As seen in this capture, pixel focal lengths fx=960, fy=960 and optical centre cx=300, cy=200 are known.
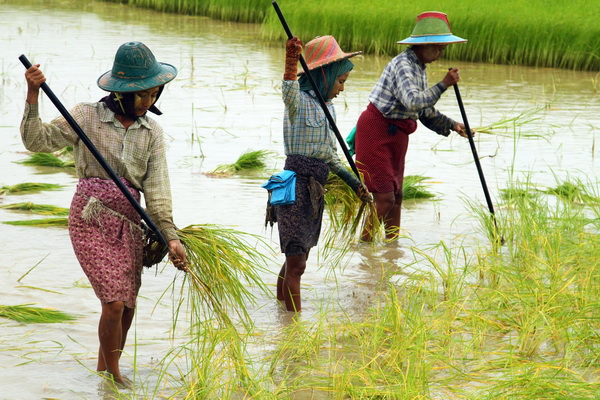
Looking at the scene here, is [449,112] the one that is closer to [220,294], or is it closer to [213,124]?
[213,124]

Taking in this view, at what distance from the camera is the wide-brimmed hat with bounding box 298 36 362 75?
421 cm

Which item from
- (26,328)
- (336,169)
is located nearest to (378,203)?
(336,169)

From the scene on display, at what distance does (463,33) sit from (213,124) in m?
5.56

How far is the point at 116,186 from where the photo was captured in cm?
341

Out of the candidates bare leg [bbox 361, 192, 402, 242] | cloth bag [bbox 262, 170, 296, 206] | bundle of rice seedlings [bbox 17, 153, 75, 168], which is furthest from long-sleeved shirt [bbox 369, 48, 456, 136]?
bundle of rice seedlings [bbox 17, 153, 75, 168]

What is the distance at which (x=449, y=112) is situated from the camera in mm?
10031

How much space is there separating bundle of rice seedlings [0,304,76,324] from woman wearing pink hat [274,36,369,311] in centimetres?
99

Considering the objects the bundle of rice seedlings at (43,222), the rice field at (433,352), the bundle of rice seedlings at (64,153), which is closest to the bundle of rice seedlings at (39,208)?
the bundle of rice seedlings at (43,222)

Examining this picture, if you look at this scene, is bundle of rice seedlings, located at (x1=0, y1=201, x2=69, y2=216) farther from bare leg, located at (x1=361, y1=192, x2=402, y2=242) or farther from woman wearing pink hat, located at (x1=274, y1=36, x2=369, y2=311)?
woman wearing pink hat, located at (x1=274, y1=36, x2=369, y2=311)

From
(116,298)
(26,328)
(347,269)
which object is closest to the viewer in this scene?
(116,298)

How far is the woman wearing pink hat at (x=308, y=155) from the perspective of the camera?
4.20 m

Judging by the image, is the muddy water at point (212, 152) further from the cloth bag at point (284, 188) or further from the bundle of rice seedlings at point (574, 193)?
the cloth bag at point (284, 188)

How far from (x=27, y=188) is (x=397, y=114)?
270cm

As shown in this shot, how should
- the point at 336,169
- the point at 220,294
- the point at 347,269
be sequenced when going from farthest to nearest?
the point at 347,269, the point at 336,169, the point at 220,294
